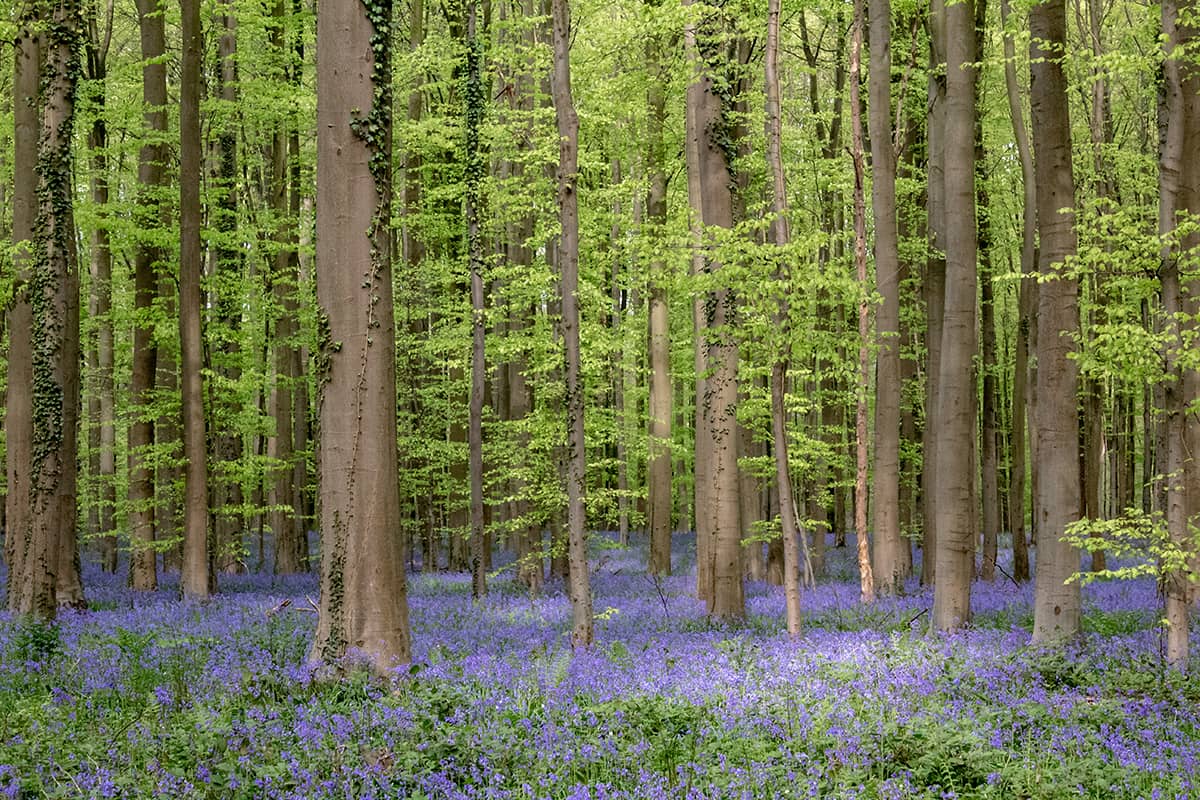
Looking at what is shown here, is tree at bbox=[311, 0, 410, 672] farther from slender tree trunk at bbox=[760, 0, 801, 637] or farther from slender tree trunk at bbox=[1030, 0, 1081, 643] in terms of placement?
A: slender tree trunk at bbox=[1030, 0, 1081, 643]

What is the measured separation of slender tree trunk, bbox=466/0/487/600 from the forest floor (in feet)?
20.5

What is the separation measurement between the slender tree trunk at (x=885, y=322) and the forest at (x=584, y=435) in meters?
0.06

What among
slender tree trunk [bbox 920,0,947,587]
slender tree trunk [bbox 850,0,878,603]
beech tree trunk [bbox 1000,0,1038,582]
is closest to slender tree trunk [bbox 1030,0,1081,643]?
slender tree trunk [bbox 850,0,878,603]

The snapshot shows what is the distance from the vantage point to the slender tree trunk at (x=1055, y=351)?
35.6ft

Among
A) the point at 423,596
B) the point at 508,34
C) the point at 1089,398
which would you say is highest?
the point at 508,34

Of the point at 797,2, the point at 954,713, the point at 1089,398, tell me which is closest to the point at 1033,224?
the point at 1089,398

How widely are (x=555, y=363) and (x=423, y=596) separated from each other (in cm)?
576

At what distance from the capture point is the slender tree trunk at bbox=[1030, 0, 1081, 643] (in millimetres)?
10852

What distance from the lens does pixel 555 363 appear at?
1772cm

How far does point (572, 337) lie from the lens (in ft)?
39.9

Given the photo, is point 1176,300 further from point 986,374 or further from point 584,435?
point 986,374

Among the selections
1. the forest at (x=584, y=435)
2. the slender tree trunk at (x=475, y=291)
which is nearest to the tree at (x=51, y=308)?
the forest at (x=584, y=435)

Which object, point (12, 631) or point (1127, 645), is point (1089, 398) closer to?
point (1127, 645)

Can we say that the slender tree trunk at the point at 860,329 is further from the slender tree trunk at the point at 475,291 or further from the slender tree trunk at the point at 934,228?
the slender tree trunk at the point at 475,291
